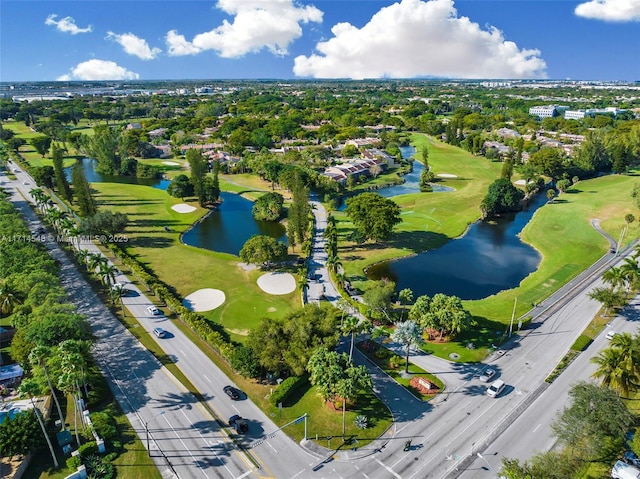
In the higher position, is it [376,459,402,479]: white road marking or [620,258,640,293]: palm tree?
[620,258,640,293]: palm tree

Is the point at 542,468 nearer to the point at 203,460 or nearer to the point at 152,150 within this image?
the point at 203,460

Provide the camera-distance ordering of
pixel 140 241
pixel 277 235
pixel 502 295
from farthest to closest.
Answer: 1. pixel 277 235
2. pixel 140 241
3. pixel 502 295

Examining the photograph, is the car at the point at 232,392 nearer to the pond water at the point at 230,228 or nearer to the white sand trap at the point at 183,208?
the pond water at the point at 230,228

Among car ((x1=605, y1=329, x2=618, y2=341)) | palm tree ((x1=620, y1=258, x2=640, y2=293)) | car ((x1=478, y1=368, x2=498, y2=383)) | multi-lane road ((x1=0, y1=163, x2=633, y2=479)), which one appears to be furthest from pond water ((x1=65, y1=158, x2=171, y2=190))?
car ((x1=605, y1=329, x2=618, y2=341))

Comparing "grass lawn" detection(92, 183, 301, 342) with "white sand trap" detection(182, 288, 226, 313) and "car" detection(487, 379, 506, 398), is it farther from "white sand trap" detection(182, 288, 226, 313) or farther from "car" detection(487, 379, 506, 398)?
"car" detection(487, 379, 506, 398)

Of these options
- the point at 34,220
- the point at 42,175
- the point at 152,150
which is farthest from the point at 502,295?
the point at 152,150

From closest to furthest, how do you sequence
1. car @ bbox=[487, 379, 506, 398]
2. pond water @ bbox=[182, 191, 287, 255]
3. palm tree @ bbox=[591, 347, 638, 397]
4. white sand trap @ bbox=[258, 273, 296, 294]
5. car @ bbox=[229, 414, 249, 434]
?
1. palm tree @ bbox=[591, 347, 638, 397]
2. car @ bbox=[229, 414, 249, 434]
3. car @ bbox=[487, 379, 506, 398]
4. white sand trap @ bbox=[258, 273, 296, 294]
5. pond water @ bbox=[182, 191, 287, 255]

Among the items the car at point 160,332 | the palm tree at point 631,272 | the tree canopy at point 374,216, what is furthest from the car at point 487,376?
the car at point 160,332
